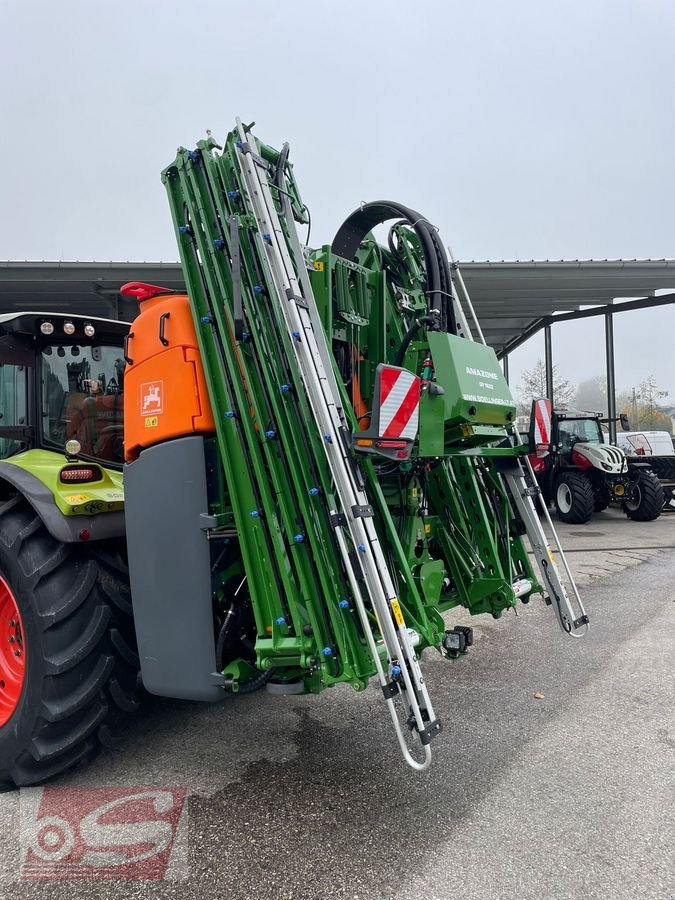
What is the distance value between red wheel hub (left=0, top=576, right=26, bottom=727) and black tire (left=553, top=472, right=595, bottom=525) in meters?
11.7

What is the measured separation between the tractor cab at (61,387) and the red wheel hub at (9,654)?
759mm

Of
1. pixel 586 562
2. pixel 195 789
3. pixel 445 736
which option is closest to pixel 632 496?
pixel 586 562

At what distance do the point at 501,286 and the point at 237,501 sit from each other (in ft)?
39.1

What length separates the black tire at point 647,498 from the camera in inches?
518

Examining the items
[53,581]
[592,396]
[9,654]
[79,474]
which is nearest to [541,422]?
[79,474]

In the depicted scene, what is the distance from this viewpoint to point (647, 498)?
520 inches

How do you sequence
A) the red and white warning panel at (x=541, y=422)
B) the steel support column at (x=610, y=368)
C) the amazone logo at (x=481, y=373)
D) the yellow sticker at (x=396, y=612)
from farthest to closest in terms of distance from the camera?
1. the steel support column at (x=610, y=368)
2. the red and white warning panel at (x=541, y=422)
3. the amazone logo at (x=481, y=373)
4. the yellow sticker at (x=396, y=612)

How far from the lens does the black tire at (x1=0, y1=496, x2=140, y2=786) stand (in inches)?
111

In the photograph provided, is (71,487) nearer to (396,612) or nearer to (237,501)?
(237,501)

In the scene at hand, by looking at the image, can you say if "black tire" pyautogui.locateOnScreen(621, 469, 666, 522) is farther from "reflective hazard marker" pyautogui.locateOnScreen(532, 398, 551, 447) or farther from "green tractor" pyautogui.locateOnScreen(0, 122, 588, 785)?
"green tractor" pyautogui.locateOnScreen(0, 122, 588, 785)

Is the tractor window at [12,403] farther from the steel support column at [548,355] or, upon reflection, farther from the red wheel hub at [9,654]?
the steel support column at [548,355]

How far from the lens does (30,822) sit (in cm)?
265

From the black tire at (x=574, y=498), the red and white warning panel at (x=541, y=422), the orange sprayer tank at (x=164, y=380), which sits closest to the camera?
the orange sprayer tank at (x=164, y=380)

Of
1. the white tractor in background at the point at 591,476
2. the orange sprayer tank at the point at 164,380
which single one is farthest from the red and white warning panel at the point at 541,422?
the white tractor in background at the point at 591,476
